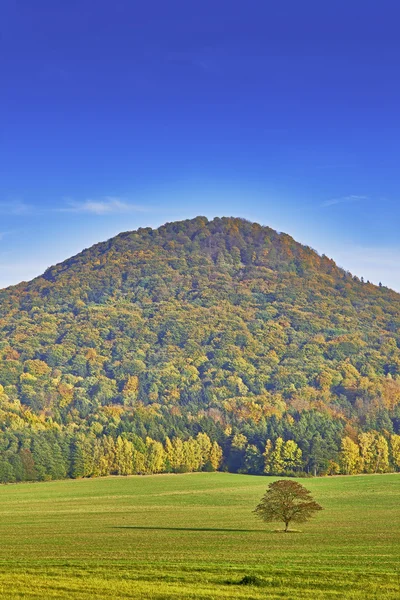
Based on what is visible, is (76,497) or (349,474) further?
(349,474)

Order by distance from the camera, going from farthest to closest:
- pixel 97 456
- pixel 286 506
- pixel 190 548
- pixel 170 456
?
1. pixel 170 456
2. pixel 97 456
3. pixel 286 506
4. pixel 190 548

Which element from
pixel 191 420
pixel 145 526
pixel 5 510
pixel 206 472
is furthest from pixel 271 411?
pixel 145 526

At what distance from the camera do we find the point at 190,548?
4669 cm

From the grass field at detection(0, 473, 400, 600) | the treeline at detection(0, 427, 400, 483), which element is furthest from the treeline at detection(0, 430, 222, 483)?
the grass field at detection(0, 473, 400, 600)

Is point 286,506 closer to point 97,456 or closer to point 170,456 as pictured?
point 97,456

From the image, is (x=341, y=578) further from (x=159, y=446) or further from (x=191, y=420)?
(x=191, y=420)

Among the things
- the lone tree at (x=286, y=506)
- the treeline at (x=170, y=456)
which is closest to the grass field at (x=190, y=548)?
the lone tree at (x=286, y=506)

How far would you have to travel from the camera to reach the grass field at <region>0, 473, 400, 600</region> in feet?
101

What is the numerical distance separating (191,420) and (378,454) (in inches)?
1696

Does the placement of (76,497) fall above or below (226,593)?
below

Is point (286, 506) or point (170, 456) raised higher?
point (286, 506)

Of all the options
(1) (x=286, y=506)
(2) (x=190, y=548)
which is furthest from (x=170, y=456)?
(2) (x=190, y=548)

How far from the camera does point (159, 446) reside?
476ft

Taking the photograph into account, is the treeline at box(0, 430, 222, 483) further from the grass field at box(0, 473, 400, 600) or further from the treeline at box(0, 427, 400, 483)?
the grass field at box(0, 473, 400, 600)
